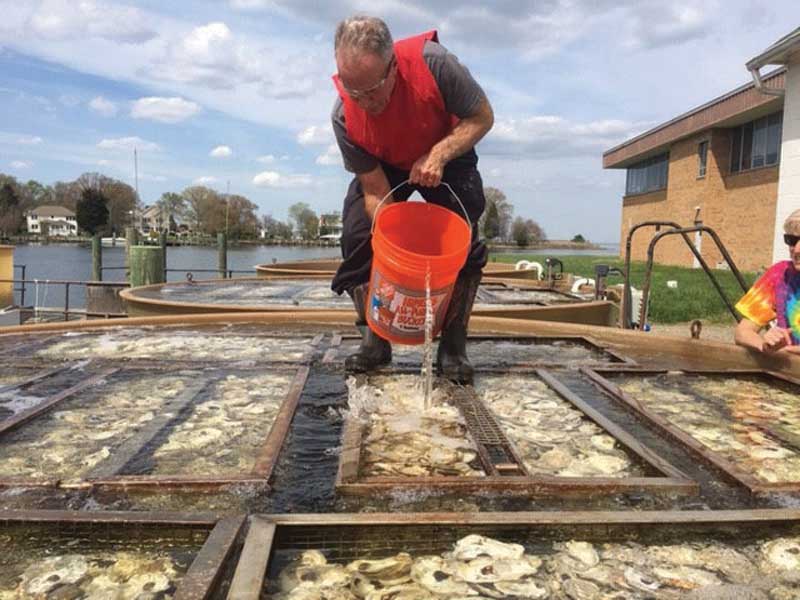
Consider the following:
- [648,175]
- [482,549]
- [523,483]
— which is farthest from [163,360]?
[648,175]

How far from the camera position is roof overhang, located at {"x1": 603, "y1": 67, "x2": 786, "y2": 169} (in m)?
21.9

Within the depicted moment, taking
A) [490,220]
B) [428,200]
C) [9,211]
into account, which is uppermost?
[9,211]

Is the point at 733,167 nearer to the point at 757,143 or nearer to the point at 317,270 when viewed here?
the point at 757,143

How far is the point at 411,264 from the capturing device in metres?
2.29

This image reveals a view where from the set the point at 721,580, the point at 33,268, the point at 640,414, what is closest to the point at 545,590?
the point at 721,580

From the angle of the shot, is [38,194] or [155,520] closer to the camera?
[155,520]

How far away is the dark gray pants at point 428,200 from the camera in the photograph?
9.18ft

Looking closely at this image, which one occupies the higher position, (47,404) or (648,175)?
(648,175)

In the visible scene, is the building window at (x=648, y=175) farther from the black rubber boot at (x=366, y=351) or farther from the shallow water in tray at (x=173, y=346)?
the black rubber boot at (x=366, y=351)

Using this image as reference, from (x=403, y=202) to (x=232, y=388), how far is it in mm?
1067

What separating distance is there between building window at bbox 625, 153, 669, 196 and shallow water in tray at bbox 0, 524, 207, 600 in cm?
3558

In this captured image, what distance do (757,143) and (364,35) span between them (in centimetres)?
2720

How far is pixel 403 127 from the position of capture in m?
2.50

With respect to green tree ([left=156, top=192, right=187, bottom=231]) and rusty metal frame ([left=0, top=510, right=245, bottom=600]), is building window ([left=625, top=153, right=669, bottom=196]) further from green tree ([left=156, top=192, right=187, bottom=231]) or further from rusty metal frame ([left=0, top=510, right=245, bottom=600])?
green tree ([left=156, top=192, right=187, bottom=231])
